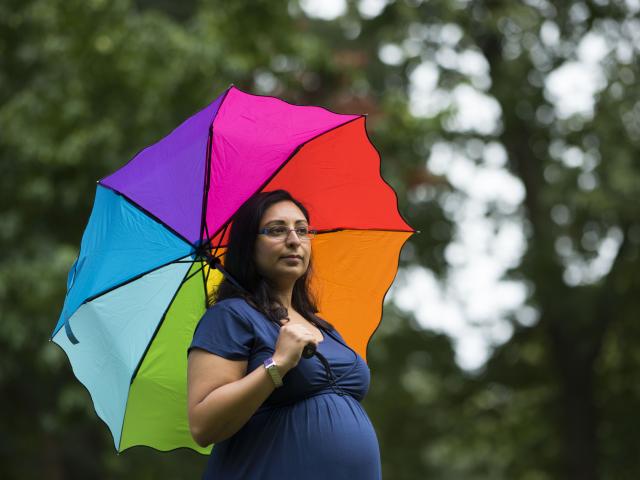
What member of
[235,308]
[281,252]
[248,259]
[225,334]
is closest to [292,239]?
[281,252]

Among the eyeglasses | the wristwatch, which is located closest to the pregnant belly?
the wristwatch

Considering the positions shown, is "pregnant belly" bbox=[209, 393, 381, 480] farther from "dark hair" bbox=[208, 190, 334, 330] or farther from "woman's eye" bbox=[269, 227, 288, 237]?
"woman's eye" bbox=[269, 227, 288, 237]

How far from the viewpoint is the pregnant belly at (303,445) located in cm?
335

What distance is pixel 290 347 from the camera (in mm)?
3180

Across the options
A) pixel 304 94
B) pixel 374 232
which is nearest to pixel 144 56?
pixel 304 94

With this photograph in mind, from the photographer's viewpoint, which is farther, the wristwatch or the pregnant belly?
the pregnant belly

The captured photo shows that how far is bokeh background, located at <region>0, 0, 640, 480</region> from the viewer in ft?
36.2

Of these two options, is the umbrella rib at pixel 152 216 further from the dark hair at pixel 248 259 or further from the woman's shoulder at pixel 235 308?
the woman's shoulder at pixel 235 308

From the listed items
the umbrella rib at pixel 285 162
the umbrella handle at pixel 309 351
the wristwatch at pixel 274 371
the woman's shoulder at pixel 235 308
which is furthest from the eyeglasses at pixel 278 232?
the wristwatch at pixel 274 371

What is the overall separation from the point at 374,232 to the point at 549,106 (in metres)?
12.0

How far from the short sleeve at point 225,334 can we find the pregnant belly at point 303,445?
9.5 inches

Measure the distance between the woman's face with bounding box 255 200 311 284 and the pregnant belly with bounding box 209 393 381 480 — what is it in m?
0.44

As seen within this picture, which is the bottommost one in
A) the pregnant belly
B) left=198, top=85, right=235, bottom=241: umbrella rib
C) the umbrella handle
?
the pregnant belly

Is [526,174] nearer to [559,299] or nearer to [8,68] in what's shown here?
[559,299]
